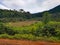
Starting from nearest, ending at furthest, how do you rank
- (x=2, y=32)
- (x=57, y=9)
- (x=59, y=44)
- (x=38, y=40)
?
(x=59, y=44), (x=38, y=40), (x=2, y=32), (x=57, y=9)

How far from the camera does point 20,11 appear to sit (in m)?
83.6

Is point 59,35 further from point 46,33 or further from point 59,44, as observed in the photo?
point 59,44

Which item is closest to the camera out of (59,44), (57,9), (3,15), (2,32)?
(59,44)

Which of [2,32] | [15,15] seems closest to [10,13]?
[15,15]

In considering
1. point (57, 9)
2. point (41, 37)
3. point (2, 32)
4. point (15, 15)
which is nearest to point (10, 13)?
point (15, 15)

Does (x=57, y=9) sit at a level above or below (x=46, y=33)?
above

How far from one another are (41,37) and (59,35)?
2939 mm

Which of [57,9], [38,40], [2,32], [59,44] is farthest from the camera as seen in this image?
[57,9]

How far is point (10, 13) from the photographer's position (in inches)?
3029

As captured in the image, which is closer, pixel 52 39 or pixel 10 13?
pixel 52 39

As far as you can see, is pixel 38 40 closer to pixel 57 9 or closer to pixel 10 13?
pixel 10 13

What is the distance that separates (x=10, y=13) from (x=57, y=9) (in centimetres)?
2767

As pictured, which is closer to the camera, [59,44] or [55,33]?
[59,44]

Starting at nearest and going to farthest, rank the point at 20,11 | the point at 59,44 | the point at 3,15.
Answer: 1. the point at 59,44
2. the point at 3,15
3. the point at 20,11
